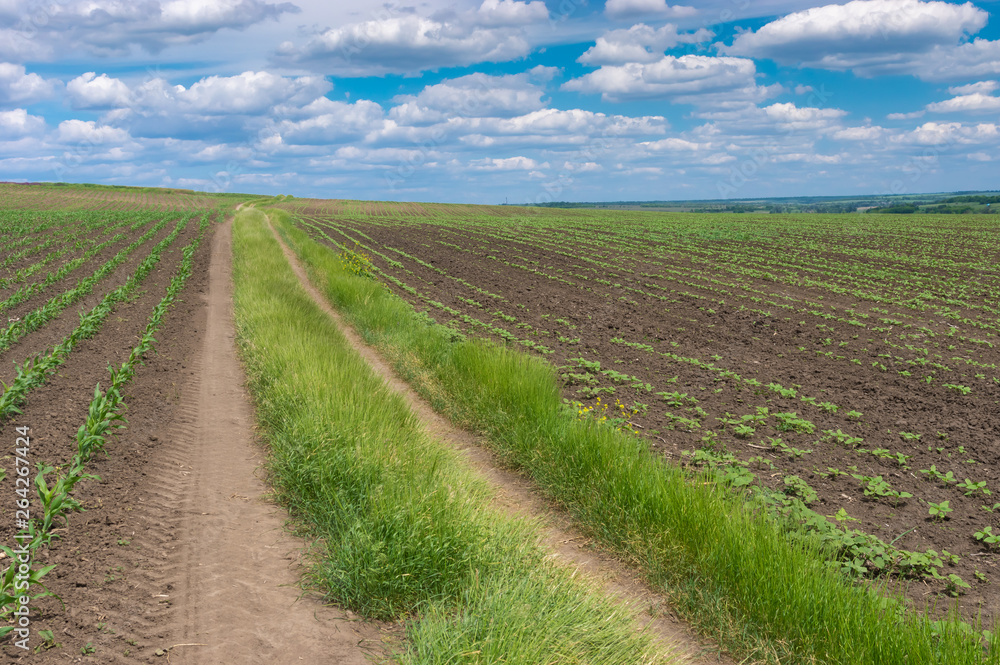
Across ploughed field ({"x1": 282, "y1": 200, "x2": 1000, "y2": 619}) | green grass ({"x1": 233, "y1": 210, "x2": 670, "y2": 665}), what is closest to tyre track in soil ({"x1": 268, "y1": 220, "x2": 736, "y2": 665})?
green grass ({"x1": 233, "y1": 210, "x2": 670, "y2": 665})

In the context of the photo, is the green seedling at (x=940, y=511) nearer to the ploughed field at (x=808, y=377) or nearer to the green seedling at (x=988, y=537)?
the ploughed field at (x=808, y=377)

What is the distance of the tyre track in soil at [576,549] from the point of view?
170 inches

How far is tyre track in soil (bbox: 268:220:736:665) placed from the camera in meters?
4.33

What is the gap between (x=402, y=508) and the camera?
4.79m

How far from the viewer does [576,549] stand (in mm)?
5488

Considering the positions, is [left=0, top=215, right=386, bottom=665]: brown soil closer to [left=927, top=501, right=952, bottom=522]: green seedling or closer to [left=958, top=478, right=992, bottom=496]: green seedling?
[left=927, top=501, right=952, bottom=522]: green seedling

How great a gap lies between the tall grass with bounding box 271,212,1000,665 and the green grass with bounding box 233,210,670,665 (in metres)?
0.82

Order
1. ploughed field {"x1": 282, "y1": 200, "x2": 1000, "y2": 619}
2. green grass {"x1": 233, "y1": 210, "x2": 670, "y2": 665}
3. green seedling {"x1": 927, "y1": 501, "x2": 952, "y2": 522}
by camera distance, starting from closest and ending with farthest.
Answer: green grass {"x1": 233, "y1": 210, "x2": 670, "y2": 665} < ploughed field {"x1": 282, "y1": 200, "x2": 1000, "y2": 619} < green seedling {"x1": 927, "y1": 501, "x2": 952, "y2": 522}

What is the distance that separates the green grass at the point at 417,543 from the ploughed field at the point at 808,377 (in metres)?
1.96

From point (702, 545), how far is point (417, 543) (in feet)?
6.98

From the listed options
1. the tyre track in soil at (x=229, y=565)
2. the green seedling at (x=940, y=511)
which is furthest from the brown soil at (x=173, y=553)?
the green seedling at (x=940, y=511)

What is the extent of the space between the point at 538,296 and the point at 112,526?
14.1 metres

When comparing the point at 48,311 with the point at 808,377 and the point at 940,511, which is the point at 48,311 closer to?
the point at 808,377

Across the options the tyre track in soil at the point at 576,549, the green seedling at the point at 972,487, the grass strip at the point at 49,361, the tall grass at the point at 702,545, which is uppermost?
the grass strip at the point at 49,361
